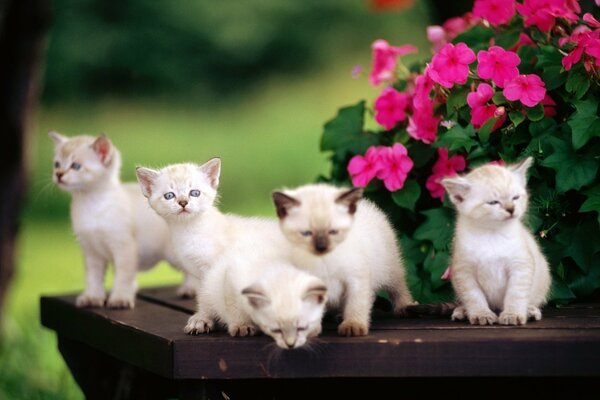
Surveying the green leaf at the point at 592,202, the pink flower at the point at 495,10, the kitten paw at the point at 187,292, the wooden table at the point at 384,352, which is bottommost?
the wooden table at the point at 384,352

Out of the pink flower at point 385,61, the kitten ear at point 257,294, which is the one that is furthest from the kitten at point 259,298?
the pink flower at point 385,61

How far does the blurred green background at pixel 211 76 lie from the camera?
11375 mm

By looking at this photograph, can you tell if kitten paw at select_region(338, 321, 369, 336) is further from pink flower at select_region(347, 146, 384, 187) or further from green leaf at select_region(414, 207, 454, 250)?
pink flower at select_region(347, 146, 384, 187)

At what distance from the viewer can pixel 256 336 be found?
2.69 m

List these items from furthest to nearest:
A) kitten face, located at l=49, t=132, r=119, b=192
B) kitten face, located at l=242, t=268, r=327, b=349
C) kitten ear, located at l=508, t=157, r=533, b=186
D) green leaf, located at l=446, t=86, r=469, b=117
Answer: kitten face, located at l=49, t=132, r=119, b=192 < green leaf, located at l=446, t=86, r=469, b=117 < kitten ear, located at l=508, t=157, r=533, b=186 < kitten face, located at l=242, t=268, r=327, b=349

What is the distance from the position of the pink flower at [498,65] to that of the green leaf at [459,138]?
0.61 ft

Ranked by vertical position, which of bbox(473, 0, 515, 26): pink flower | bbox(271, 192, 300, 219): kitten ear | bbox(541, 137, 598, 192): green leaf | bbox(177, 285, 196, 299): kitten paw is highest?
bbox(473, 0, 515, 26): pink flower

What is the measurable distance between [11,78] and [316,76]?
8190 millimetres

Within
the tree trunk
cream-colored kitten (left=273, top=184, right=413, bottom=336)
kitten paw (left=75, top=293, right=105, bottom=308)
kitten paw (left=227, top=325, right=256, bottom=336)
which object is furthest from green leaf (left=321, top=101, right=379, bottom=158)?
the tree trunk

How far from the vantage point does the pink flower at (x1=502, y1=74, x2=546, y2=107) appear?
10.5ft

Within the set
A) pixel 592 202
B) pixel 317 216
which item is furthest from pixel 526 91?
pixel 317 216

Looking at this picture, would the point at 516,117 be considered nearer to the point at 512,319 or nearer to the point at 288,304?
the point at 512,319

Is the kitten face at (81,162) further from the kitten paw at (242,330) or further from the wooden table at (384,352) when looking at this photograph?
the kitten paw at (242,330)

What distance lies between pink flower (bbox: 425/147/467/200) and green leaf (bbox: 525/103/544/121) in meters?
0.35
